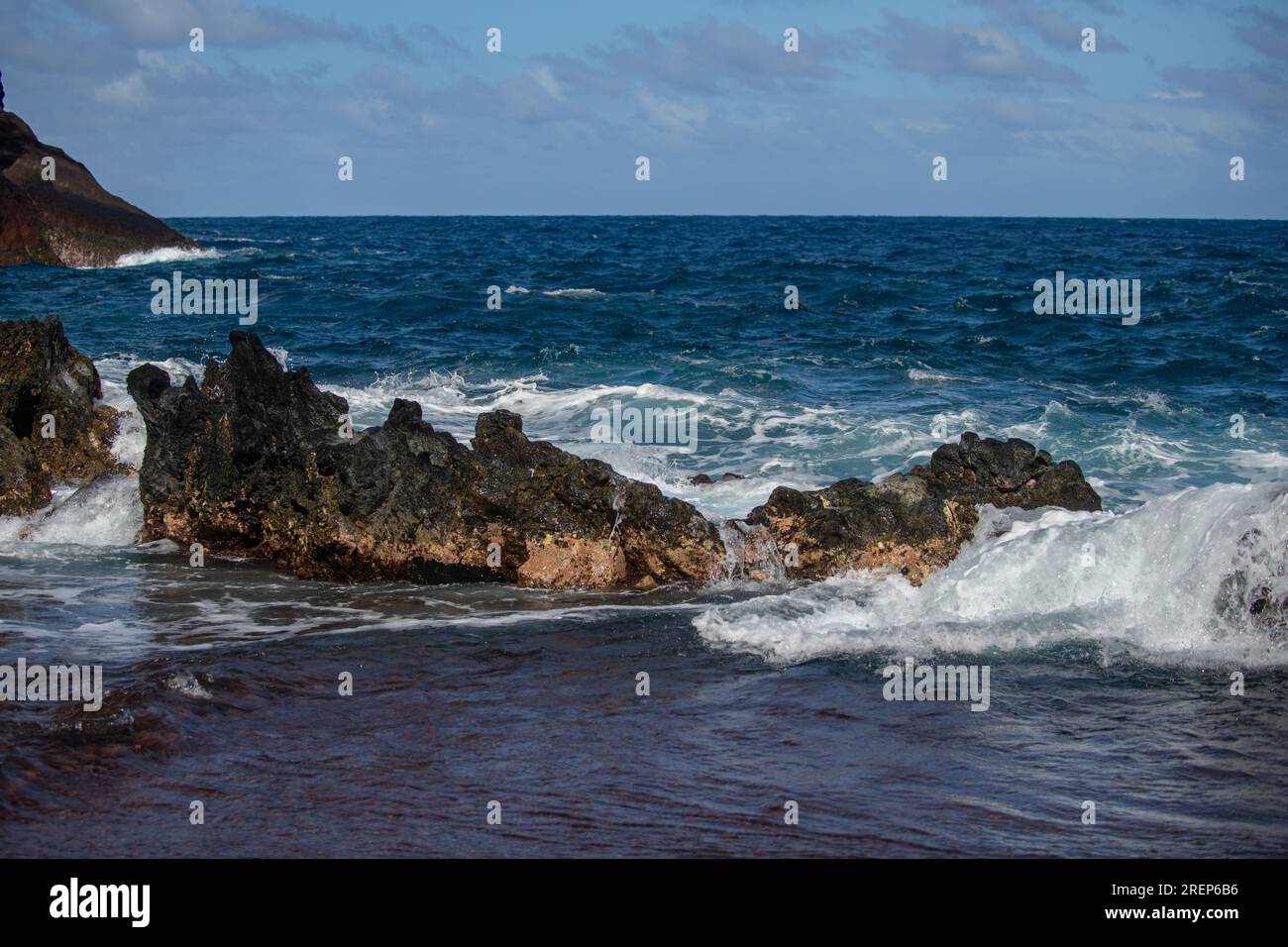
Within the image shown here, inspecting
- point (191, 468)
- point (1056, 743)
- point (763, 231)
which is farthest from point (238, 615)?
point (763, 231)

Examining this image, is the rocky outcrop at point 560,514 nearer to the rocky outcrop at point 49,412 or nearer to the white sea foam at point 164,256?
the rocky outcrop at point 49,412

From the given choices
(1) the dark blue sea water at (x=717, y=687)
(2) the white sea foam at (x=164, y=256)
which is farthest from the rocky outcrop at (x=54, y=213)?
(1) the dark blue sea water at (x=717, y=687)

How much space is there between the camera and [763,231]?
6719 cm

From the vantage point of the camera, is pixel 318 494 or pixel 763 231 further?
pixel 763 231

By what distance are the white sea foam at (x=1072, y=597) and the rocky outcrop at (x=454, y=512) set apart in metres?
1.17

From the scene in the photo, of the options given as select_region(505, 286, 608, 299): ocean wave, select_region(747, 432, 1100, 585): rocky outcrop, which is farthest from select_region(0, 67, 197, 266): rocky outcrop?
select_region(747, 432, 1100, 585): rocky outcrop

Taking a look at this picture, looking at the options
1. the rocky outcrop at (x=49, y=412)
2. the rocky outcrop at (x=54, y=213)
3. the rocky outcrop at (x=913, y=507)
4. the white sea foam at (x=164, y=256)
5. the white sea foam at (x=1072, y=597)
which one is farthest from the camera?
the white sea foam at (x=164, y=256)

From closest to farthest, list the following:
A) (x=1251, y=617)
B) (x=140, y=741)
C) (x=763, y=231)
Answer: (x=140, y=741) → (x=1251, y=617) → (x=763, y=231)

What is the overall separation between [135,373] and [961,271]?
3062cm

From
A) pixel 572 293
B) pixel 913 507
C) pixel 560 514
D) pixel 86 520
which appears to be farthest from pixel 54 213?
pixel 913 507

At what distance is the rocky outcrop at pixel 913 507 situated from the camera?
941 centimetres

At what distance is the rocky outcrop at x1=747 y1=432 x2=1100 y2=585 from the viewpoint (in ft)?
30.9

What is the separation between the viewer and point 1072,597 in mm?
8586

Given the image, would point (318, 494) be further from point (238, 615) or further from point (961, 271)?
point (961, 271)
